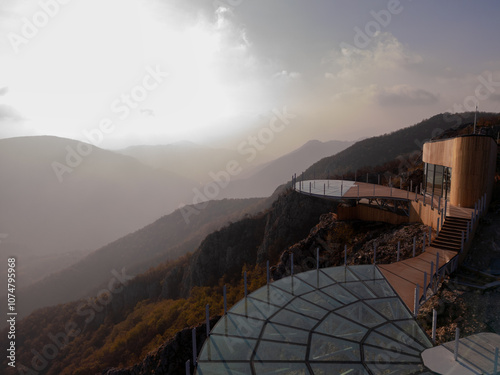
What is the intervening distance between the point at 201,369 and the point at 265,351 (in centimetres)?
197

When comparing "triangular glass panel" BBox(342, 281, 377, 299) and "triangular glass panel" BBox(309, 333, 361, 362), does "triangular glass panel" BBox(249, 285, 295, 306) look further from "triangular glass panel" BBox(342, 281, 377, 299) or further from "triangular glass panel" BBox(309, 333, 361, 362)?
"triangular glass panel" BBox(309, 333, 361, 362)

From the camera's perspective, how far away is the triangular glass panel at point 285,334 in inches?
355

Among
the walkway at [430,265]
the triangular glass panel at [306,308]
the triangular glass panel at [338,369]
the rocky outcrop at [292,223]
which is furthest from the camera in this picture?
the rocky outcrop at [292,223]

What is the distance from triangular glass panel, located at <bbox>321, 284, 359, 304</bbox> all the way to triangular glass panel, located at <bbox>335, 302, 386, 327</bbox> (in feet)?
1.49

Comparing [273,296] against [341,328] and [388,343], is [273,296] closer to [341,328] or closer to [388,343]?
[341,328]

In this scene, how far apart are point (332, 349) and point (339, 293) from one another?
4121 mm

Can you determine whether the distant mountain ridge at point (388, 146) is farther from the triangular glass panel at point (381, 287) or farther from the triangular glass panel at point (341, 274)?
the triangular glass panel at point (381, 287)

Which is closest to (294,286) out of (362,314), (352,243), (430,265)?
(362,314)

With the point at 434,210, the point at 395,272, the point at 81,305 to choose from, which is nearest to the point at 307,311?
the point at 395,272

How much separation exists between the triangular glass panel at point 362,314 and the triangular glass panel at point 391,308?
348 millimetres

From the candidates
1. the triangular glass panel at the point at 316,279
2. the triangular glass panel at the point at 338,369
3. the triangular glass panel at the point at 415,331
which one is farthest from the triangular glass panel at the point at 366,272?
the triangular glass panel at the point at 338,369

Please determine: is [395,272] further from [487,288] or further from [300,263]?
[300,263]

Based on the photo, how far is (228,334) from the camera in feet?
31.8

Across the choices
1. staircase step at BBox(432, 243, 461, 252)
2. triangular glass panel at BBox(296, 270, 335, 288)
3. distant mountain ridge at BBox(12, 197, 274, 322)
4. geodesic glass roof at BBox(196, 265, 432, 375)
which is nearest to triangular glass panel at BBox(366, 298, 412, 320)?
geodesic glass roof at BBox(196, 265, 432, 375)
